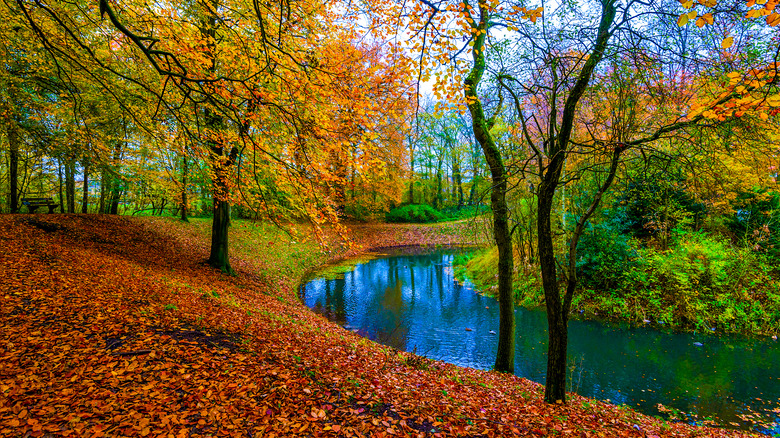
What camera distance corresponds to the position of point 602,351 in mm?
7301

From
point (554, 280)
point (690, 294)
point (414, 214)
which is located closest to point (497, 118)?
point (554, 280)

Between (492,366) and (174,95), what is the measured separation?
8493mm

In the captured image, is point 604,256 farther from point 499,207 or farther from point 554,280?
point 554,280

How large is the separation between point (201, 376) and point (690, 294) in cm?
1136

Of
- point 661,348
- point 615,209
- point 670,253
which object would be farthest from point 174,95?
point 670,253

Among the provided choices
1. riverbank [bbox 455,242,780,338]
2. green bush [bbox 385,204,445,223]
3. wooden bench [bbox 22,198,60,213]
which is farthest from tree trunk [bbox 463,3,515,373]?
green bush [bbox 385,204,445,223]

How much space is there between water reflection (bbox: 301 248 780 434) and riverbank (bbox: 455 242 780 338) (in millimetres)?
511

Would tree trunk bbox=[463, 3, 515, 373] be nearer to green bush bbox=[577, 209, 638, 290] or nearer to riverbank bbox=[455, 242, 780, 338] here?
riverbank bbox=[455, 242, 780, 338]

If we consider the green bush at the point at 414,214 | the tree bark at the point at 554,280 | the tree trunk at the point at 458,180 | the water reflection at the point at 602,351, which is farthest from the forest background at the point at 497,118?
the tree trunk at the point at 458,180

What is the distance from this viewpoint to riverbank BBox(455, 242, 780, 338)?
808 cm

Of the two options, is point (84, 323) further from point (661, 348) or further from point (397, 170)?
point (397, 170)

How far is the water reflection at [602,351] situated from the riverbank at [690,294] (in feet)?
1.68

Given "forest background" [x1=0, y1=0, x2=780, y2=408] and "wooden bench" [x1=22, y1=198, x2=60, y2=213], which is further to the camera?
"wooden bench" [x1=22, y1=198, x2=60, y2=213]

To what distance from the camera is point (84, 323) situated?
12.2ft
